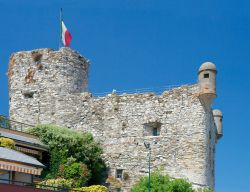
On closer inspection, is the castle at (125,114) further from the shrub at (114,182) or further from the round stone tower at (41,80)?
the shrub at (114,182)

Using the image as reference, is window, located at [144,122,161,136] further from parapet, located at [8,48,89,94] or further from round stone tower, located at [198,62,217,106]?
parapet, located at [8,48,89,94]

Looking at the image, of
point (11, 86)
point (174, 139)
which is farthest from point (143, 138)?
point (11, 86)

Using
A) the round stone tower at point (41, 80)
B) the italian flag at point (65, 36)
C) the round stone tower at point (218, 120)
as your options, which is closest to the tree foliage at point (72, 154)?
the round stone tower at point (41, 80)

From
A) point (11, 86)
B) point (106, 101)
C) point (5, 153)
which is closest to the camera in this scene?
point (5, 153)

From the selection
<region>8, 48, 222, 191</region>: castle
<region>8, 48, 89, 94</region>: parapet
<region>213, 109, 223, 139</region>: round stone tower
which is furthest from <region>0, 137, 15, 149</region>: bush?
<region>213, 109, 223, 139</region>: round stone tower

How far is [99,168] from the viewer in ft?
139

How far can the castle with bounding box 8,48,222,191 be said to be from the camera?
40.8 metres

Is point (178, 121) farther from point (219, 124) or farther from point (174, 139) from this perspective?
point (219, 124)

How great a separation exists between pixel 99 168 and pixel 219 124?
1154 centimetres

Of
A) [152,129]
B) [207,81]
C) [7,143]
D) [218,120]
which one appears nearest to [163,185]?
[152,129]

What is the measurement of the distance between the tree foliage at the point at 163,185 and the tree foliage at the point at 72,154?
3.71 metres

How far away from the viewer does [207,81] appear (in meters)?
41.1

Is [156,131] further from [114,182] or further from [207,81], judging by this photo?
[207,81]

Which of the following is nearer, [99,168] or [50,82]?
[99,168]
